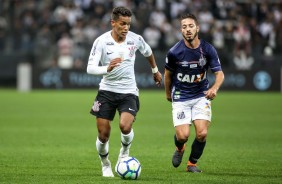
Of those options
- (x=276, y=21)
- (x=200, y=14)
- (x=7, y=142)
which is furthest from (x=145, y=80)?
(x=7, y=142)

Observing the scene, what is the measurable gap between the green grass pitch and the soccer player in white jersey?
575 millimetres

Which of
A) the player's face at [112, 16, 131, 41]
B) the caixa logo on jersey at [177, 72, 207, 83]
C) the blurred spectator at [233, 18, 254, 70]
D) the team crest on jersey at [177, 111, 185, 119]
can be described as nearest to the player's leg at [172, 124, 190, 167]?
the team crest on jersey at [177, 111, 185, 119]

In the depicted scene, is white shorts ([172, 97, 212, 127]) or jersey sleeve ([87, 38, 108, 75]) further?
white shorts ([172, 97, 212, 127])

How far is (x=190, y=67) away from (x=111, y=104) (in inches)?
50.3

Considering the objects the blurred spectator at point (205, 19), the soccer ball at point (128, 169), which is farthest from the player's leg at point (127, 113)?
the blurred spectator at point (205, 19)

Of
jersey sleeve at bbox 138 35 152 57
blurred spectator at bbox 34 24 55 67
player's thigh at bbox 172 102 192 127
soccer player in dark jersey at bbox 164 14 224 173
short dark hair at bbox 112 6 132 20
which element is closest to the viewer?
short dark hair at bbox 112 6 132 20

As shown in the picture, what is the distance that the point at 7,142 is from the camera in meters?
14.4

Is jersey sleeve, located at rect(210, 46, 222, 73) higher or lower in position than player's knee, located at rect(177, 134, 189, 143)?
higher

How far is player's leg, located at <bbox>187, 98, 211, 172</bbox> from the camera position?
10297 mm

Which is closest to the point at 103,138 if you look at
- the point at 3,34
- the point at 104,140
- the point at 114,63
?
the point at 104,140

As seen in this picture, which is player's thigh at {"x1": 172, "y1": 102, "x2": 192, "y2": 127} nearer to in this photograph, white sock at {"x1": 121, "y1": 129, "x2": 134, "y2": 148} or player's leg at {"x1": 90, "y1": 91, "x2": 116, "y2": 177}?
white sock at {"x1": 121, "y1": 129, "x2": 134, "y2": 148}

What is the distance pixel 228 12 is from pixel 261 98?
655cm

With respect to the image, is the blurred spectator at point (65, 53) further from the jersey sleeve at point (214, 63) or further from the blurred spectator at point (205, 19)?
the jersey sleeve at point (214, 63)

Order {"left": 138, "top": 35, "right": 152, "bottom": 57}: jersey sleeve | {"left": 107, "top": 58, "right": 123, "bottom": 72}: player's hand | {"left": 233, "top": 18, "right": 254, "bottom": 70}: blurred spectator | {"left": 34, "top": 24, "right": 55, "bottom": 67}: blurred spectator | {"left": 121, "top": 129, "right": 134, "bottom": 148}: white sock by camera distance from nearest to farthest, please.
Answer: {"left": 107, "top": 58, "right": 123, "bottom": 72}: player's hand
{"left": 121, "top": 129, "right": 134, "bottom": 148}: white sock
{"left": 138, "top": 35, "right": 152, "bottom": 57}: jersey sleeve
{"left": 233, "top": 18, "right": 254, "bottom": 70}: blurred spectator
{"left": 34, "top": 24, "right": 55, "bottom": 67}: blurred spectator
